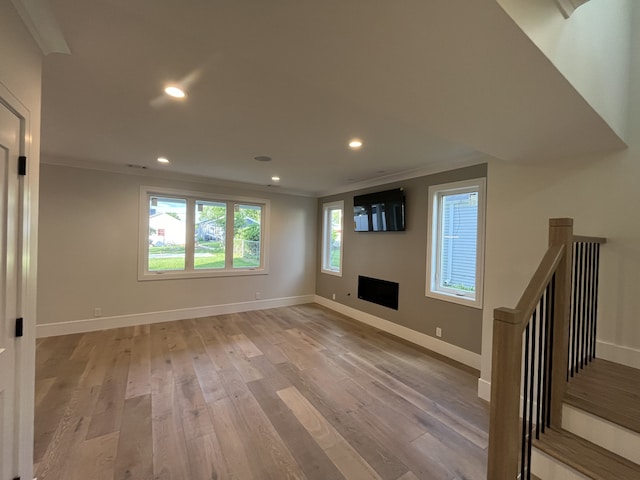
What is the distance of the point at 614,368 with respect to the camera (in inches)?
73.7

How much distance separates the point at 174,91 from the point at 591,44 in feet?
8.34

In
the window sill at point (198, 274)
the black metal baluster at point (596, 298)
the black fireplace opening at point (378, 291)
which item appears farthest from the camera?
the window sill at point (198, 274)

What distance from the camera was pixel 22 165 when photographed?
1298 mm

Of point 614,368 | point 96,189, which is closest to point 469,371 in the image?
point 614,368

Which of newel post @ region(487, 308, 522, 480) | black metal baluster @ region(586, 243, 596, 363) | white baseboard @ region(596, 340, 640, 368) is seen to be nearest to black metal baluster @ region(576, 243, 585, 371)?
black metal baluster @ region(586, 243, 596, 363)

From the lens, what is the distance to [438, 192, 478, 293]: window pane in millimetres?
3410

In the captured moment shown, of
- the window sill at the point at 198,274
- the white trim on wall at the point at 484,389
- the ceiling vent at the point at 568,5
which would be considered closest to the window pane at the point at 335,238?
the window sill at the point at 198,274

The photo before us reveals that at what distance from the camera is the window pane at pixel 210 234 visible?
5.05 meters

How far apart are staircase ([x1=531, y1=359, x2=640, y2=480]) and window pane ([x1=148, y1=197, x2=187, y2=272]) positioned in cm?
510

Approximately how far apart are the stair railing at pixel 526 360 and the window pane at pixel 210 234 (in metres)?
4.90

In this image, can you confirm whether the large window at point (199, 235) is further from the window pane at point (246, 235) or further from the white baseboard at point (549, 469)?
the white baseboard at point (549, 469)

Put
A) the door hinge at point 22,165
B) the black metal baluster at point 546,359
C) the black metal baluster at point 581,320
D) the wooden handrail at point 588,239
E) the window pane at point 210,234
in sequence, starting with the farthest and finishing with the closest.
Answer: the window pane at point 210,234
the black metal baluster at point 581,320
the wooden handrail at point 588,239
the black metal baluster at point 546,359
the door hinge at point 22,165

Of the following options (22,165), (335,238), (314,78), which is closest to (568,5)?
(314,78)

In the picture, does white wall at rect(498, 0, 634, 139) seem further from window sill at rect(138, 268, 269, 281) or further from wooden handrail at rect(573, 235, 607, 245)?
window sill at rect(138, 268, 269, 281)
